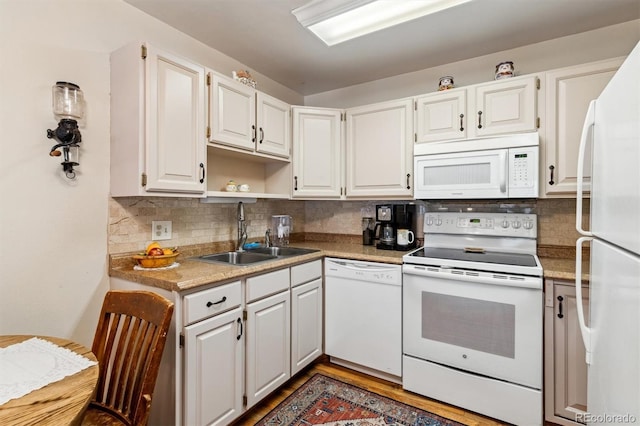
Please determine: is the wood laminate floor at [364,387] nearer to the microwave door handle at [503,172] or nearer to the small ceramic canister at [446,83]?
the microwave door handle at [503,172]

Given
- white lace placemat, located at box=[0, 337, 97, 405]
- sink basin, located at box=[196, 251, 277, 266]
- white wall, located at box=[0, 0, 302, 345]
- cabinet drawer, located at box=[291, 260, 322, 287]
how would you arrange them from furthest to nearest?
sink basin, located at box=[196, 251, 277, 266]
cabinet drawer, located at box=[291, 260, 322, 287]
white wall, located at box=[0, 0, 302, 345]
white lace placemat, located at box=[0, 337, 97, 405]

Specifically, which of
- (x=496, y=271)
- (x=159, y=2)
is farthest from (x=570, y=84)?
(x=159, y=2)

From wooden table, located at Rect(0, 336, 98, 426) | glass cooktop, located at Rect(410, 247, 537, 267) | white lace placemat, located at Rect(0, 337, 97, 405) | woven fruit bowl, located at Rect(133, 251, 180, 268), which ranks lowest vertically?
wooden table, located at Rect(0, 336, 98, 426)

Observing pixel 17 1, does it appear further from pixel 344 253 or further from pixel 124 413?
pixel 344 253

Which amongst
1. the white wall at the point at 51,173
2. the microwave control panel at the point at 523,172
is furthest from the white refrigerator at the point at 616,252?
the white wall at the point at 51,173

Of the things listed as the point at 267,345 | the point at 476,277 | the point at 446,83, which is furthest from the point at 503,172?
the point at 267,345

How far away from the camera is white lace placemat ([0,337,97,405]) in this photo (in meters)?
0.86

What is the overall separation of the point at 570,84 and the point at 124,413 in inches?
112

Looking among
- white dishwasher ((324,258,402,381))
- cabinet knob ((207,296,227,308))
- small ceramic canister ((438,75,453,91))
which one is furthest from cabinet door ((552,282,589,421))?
cabinet knob ((207,296,227,308))

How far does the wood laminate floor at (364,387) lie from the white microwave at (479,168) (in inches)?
53.8

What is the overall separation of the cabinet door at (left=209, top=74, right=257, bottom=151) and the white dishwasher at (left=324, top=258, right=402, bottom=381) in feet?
3.67

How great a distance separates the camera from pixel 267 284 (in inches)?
75.5

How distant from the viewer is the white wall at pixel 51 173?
1.41 meters

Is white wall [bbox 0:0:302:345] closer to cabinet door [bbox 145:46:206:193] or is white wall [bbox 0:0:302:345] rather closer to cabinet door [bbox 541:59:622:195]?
cabinet door [bbox 145:46:206:193]
